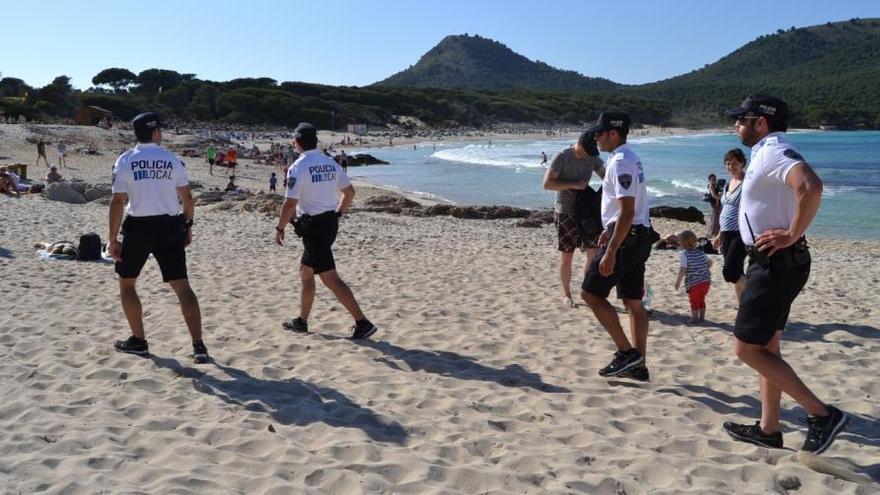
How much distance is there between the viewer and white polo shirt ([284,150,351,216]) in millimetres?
5496

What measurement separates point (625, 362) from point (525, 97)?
137m

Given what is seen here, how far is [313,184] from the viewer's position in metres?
5.52

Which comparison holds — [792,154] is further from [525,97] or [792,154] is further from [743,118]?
[525,97]

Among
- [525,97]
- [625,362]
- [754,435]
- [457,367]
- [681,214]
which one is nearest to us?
[754,435]

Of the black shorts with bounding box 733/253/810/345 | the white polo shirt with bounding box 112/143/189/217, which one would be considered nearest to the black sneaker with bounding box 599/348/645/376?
the black shorts with bounding box 733/253/810/345

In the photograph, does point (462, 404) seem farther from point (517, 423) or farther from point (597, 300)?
point (597, 300)

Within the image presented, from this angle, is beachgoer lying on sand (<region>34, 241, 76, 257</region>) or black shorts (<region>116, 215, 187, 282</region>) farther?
beachgoer lying on sand (<region>34, 241, 76, 257</region>)

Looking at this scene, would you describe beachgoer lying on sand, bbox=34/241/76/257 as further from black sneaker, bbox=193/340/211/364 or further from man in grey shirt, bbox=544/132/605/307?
man in grey shirt, bbox=544/132/605/307

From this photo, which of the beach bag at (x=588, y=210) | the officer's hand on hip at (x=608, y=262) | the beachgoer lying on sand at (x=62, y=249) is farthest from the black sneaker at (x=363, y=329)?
the beachgoer lying on sand at (x=62, y=249)

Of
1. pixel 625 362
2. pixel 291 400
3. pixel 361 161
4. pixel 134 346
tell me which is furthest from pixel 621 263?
pixel 361 161

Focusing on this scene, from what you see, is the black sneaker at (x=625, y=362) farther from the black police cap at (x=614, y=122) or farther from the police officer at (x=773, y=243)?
the black police cap at (x=614, y=122)

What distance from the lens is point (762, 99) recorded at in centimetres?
351

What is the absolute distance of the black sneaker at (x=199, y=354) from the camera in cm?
505

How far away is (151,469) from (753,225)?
304cm
